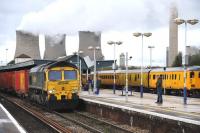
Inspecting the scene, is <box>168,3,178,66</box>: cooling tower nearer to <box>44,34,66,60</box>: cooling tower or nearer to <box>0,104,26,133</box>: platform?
<box>44,34,66,60</box>: cooling tower

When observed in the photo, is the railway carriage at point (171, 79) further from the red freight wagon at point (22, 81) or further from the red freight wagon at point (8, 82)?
the red freight wagon at point (8, 82)

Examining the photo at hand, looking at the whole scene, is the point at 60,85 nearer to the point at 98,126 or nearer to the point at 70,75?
the point at 70,75

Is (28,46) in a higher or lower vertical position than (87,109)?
higher

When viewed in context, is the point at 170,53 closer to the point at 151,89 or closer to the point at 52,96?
the point at 151,89

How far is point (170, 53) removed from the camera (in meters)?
116

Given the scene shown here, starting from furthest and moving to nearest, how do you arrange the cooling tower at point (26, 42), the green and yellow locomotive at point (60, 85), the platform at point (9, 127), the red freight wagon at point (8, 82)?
the cooling tower at point (26, 42)
the red freight wagon at point (8, 82)
the green and yellow locomotive at point (60, 85)
the platform at point (9, 127)

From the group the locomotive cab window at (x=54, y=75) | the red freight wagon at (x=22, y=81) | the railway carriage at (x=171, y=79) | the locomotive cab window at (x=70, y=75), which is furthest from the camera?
the railway carriage at (x=171, y=79)

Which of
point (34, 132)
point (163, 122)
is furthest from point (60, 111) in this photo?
point (163, 122)

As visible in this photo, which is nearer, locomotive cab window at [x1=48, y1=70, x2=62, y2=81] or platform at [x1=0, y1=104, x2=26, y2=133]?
platform at [x1=0, y1=104, x2=26, y2=133]

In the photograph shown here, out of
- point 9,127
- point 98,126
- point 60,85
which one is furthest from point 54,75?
point 9,127

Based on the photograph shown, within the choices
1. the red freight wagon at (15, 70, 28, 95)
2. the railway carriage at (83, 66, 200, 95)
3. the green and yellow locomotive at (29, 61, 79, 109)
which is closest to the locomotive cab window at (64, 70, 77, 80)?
the green and yellow locomotive at (29, 61, 79, 109)

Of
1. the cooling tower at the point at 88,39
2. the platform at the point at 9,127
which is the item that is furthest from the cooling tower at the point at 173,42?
the platform at the point at 9,127

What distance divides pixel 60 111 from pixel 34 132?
11332mm

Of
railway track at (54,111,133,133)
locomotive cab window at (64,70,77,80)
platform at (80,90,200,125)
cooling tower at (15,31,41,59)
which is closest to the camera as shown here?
platform at (80,90,200,125)
